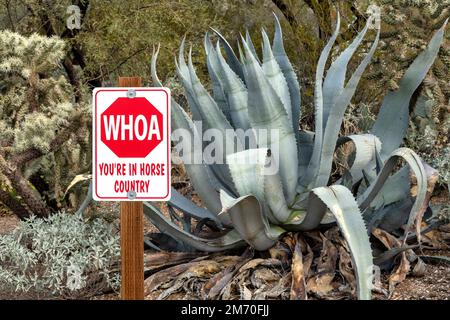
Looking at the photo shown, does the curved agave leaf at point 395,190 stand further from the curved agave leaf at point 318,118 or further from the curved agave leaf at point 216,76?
the curved agave leaf at point 216,76

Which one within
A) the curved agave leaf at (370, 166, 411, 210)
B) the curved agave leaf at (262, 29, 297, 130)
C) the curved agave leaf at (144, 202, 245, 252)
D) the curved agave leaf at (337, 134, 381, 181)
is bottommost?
the curved agave leaf at (144, 202, 245, 252)

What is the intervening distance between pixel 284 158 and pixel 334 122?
13.0 inches

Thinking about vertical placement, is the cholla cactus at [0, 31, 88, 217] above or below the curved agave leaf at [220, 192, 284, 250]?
above

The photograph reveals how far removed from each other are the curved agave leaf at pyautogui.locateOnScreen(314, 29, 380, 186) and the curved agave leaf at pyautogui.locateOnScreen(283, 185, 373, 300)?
1.17 feet

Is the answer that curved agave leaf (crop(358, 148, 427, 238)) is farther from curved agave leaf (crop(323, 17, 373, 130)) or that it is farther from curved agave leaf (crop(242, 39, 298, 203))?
curved agave leaf (crop(323, 17, 373, 130))

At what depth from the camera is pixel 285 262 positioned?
4031 millimetres

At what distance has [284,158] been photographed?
161 inches

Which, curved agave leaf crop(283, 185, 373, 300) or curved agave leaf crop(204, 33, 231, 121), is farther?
curved agave leaf crop(204, 33, 231, 121)

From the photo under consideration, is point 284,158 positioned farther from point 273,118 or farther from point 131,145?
point 131,145

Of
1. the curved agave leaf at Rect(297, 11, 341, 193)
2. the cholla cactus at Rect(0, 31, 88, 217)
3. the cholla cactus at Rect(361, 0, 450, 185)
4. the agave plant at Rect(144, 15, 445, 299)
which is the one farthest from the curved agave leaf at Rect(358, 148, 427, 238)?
the cholla cactus at Rect(0, 31, 88, 217)

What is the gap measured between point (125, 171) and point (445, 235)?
259cm

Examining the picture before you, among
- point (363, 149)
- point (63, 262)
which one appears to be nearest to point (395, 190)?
point (363, 149)

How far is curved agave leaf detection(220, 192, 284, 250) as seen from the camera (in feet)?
12.3

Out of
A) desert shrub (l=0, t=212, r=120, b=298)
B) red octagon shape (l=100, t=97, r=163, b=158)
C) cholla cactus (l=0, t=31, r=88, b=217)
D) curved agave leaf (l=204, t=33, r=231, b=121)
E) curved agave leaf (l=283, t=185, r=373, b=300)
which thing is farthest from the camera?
cholla cactus (l=0, t=31, r=88, b=217)
